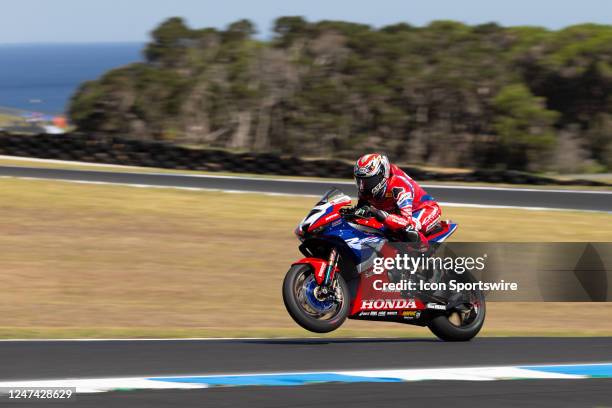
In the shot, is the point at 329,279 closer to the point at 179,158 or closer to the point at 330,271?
the point at 330,271

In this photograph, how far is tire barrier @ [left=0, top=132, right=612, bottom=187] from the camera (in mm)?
26359

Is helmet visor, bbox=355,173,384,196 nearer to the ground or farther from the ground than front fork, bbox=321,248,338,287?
farther from the ground

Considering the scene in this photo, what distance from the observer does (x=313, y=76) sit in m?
41.8

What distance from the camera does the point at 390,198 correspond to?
25.7 ft

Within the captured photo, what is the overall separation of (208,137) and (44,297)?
29274mm

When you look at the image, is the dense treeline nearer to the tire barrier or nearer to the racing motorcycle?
the tire barrier

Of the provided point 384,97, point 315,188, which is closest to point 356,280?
point 315,188

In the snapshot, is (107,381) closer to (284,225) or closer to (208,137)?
(284,225)

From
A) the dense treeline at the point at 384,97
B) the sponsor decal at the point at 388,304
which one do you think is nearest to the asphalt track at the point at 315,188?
the dense treeline at the point at 384,97

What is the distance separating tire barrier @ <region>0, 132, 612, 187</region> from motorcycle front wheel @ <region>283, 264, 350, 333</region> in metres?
19.1

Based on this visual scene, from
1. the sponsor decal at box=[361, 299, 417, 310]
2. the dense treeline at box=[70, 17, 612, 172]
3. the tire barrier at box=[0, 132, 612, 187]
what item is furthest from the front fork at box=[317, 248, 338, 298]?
the dense treeline at box=[70, 17, 612, 172]

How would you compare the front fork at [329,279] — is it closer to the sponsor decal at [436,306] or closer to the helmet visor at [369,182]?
the helmet visor at [369,182]

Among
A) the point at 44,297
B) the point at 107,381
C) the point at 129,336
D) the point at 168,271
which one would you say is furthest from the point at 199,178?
the point at 107,381

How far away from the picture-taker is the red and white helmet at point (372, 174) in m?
7.69
